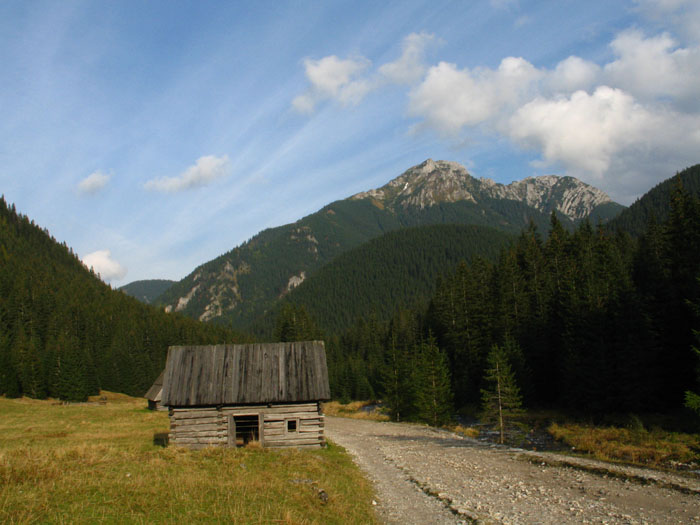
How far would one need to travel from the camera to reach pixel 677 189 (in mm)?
43281

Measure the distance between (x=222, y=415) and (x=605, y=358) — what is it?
115 feet

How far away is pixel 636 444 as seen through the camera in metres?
28.4

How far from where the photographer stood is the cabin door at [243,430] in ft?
87.4

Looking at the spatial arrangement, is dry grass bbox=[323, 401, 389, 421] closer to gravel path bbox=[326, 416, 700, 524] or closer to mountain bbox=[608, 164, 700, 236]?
gravel path bbox=[326, 416, 700, 524]

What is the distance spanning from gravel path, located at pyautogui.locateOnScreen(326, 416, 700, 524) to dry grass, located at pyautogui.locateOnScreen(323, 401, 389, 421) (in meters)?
33.0

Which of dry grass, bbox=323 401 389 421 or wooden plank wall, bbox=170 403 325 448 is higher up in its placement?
wooden plank wall, bbox=170 403 325 448

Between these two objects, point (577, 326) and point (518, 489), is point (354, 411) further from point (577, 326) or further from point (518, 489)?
point (518, 489)

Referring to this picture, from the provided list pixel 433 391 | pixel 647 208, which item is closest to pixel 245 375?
pixel 433 391

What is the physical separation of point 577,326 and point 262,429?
34635 mm

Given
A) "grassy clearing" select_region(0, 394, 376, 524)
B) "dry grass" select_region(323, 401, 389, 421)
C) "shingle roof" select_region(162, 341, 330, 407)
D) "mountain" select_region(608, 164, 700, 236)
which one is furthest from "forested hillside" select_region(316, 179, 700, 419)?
"mountain" select_region(608, 164, 700, 236)

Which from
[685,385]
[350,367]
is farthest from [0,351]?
[685,385]

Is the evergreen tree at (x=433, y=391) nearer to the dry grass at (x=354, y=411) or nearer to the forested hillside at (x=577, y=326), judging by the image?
the forested hillside at (x=577, y=326)

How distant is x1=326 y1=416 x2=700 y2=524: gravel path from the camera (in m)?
14.6

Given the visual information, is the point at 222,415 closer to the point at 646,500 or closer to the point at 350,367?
the point at 646,500
